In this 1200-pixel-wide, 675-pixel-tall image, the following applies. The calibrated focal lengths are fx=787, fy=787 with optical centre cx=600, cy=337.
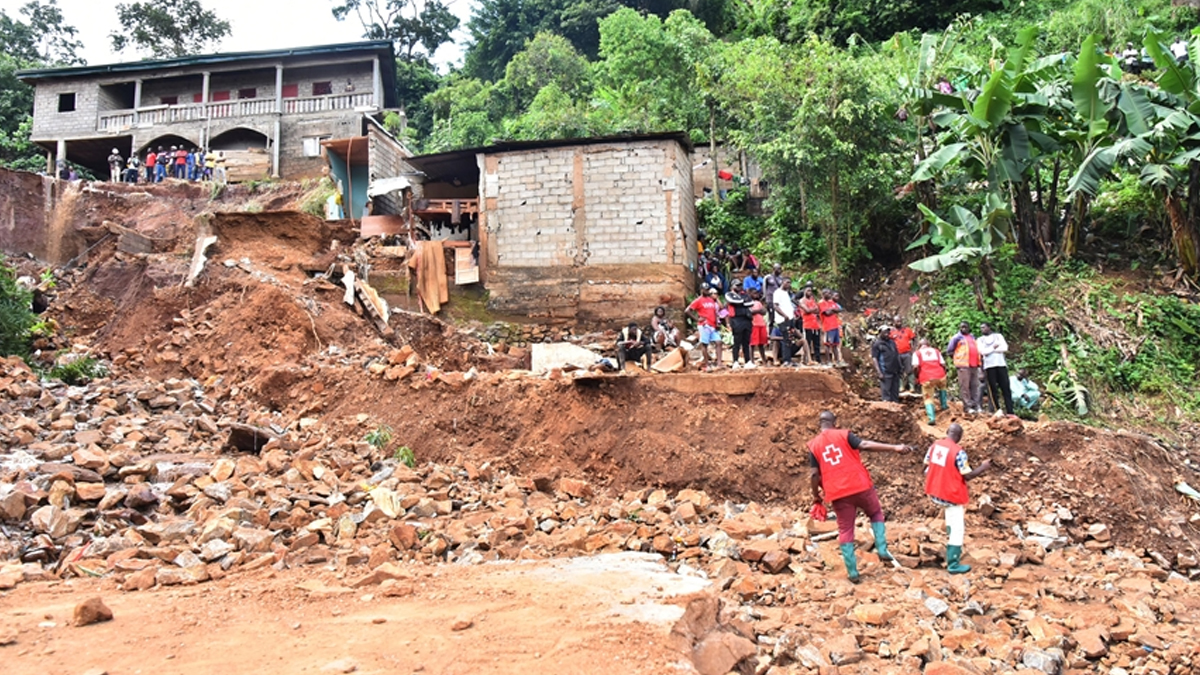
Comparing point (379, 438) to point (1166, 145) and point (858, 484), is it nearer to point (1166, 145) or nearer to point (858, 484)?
point (858, 484)

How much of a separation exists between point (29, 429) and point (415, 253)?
29.9ft

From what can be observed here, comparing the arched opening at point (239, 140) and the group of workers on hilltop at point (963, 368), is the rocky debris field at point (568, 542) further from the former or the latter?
the arched opening at point (239, 140)

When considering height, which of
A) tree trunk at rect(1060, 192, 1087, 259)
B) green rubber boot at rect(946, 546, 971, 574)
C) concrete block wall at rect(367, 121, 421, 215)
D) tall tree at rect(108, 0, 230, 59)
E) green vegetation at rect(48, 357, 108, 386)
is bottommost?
green rubber boot at rect(946, 546, 971, 574)

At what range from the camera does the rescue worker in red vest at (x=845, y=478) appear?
6.55 meters

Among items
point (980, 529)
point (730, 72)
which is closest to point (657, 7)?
point (730, 72)

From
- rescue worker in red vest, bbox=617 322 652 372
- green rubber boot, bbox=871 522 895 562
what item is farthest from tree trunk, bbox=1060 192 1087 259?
green rubber boot, bbox=871 522 895 562

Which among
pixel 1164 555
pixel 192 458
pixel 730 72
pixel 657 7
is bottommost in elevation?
pixel 1164 555

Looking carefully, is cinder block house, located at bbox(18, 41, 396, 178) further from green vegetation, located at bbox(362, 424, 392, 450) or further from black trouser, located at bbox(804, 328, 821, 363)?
black trouser, located at bbox(804, 328, 821, 363)

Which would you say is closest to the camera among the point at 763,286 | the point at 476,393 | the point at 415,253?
the point at 476,393

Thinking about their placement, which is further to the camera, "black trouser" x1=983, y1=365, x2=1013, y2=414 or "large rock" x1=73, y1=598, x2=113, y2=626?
"black trouser" x1=983, y1=365, x2=1013, y2=414

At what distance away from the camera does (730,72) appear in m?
20.2

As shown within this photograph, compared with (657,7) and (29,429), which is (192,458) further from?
(657,7)

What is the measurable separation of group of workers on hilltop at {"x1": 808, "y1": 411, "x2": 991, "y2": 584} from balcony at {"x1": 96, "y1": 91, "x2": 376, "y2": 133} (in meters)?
23.2

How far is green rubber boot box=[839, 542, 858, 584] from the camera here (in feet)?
21.6
